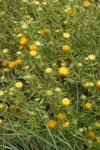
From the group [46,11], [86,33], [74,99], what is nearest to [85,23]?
[86,33]

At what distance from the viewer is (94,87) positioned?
2412mm

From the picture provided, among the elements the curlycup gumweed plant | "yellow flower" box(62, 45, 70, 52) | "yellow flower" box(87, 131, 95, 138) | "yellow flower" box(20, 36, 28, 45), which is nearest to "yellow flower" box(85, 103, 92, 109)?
the curlycup gumweed plant

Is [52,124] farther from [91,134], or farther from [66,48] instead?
[66,48]

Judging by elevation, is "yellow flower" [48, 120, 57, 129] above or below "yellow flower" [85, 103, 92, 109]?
below

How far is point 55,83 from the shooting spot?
2467 millimetres

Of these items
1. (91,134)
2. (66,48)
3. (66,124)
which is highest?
(66,48)

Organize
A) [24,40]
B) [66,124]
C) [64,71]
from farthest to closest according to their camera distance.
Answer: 1. [24,40]
2. [64,71]
3. [66,124]

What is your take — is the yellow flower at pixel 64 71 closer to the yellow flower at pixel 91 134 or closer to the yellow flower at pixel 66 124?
the yellow flower at pixel 66 124

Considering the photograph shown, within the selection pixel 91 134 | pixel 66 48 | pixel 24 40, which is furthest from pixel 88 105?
pixel 24 40

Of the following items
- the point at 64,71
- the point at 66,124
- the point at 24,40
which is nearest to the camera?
the point at 66,124

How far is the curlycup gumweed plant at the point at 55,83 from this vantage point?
237 cm

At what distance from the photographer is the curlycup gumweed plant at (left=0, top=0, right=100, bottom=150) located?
237cm

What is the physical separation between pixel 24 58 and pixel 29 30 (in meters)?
0.23

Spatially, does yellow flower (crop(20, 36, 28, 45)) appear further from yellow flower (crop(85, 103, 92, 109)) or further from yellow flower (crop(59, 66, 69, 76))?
yellow flower (crop(85, 103, 92, 109))
